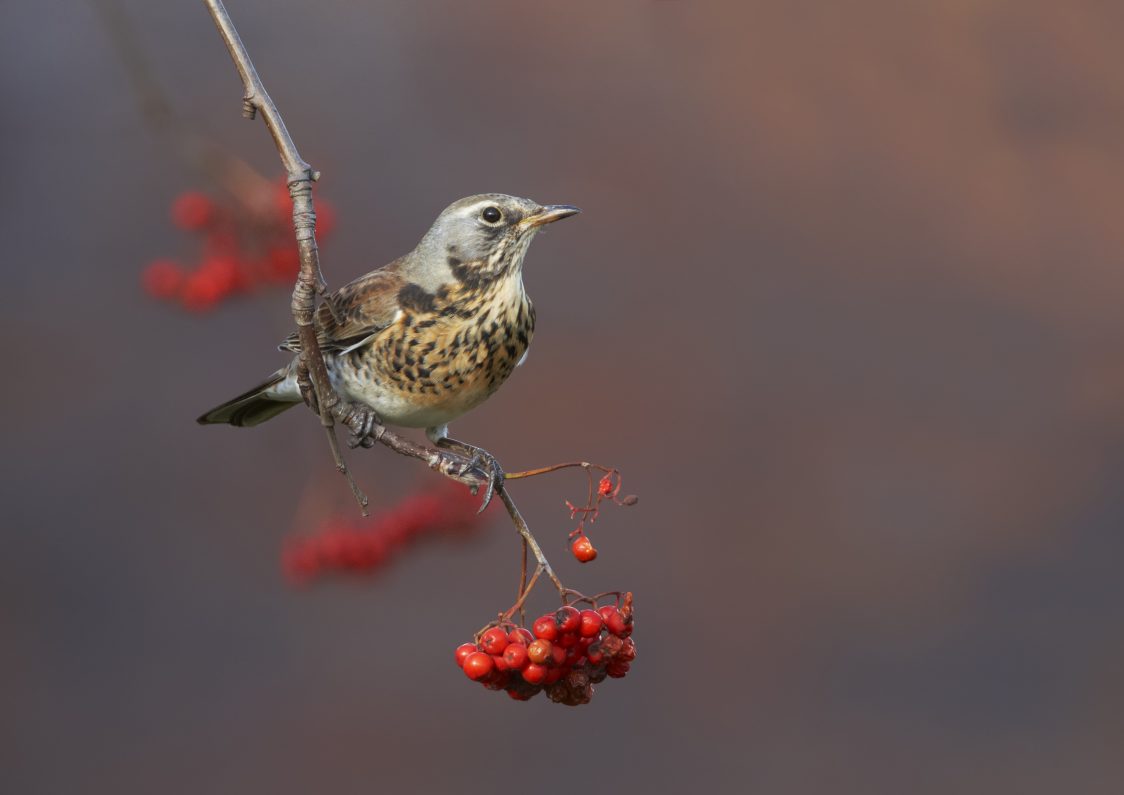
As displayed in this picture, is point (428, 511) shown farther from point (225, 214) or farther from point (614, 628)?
point (614, 628)

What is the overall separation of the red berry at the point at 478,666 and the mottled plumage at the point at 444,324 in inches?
17.3

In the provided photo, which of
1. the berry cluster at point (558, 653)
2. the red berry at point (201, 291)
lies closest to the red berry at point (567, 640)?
the berry cluster at point (558, 653)

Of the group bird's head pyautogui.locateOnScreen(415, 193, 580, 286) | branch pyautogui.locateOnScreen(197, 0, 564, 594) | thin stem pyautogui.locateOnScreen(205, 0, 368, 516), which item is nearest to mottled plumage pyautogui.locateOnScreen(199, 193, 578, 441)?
bird's head pyautogui.locateOnScreen(415, 193, 580, 286)

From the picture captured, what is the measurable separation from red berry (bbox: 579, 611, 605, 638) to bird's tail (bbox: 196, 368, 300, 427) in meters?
0.55

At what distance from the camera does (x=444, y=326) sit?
1414 mm

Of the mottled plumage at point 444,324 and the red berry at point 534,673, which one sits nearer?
the red berry at point 534,673

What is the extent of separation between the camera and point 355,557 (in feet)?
5.82

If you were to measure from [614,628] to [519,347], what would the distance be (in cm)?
47

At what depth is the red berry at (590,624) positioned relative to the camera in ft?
3.37

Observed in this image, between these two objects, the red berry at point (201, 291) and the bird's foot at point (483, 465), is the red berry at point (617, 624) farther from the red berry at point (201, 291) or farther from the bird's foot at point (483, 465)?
the red berry at point (201, 291)

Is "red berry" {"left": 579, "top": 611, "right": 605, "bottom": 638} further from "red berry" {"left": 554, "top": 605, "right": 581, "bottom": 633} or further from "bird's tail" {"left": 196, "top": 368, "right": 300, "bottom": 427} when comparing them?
"bird's tail" {"left": 196, "top": 368, "right": 300, "bottom": 427}

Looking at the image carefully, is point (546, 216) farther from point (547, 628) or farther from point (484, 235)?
point (547, 628)

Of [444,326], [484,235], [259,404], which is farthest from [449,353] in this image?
[259,404]

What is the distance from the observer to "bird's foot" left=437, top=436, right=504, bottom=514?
3.66ft
